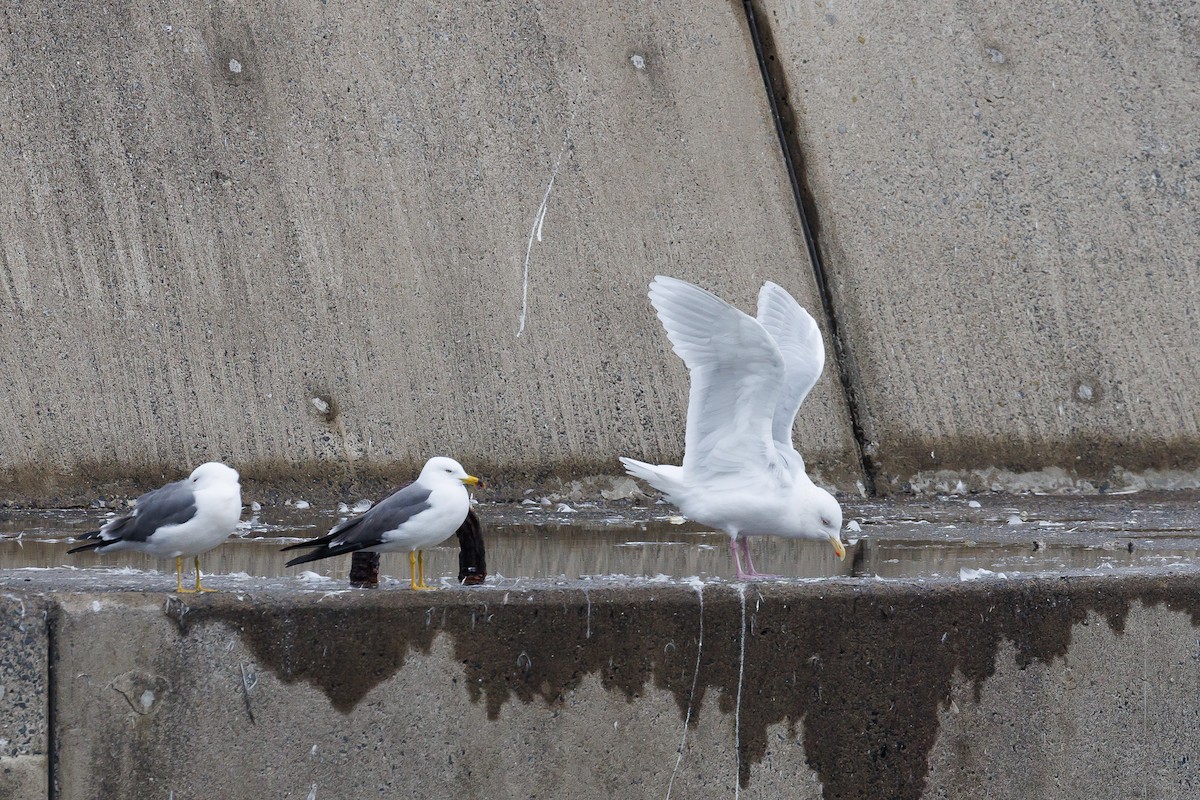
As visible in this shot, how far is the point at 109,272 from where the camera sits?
721 cm

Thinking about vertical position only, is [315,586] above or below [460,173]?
below

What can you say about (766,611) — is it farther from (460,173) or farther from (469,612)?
(460,173)

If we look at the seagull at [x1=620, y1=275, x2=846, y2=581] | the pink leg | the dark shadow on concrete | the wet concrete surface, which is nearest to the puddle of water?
the wet concrete surface

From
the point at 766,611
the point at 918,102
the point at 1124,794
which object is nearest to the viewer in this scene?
the point at 766,611

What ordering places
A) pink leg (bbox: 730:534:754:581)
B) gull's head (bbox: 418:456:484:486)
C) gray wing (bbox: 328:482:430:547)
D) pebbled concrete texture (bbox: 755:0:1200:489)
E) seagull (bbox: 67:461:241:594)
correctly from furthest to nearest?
pebbled concrete texture (bbox: 755:0:1200:489), pink leg (bbox: 730:534:754:581), gull's head (bbox: 418:456:484:486), gray wing (bbox: 328:482:430:547), seagull (bbox: 67:461:241:594)

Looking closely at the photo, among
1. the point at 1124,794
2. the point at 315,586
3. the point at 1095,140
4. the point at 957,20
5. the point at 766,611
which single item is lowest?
the point at 1124,794

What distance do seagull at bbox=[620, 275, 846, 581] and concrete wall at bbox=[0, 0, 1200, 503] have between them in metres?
2.32

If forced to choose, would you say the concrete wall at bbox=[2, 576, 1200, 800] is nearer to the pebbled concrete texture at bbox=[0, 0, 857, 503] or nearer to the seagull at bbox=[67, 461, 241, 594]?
the seagull at bbox=[67, 461, 241, 594]

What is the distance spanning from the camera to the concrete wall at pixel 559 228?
7.17 metres

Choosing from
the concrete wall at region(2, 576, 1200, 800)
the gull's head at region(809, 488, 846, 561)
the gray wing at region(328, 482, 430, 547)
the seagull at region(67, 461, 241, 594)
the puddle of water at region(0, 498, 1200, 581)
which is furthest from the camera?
the puddle of water at region(0, 498, 1200, 581)

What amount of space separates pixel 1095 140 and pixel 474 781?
22.5 feet

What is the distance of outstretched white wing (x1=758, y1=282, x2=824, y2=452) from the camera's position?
5.29 m

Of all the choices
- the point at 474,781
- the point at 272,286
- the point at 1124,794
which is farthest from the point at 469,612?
the point at 272,286

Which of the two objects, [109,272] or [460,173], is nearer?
[109,272]
